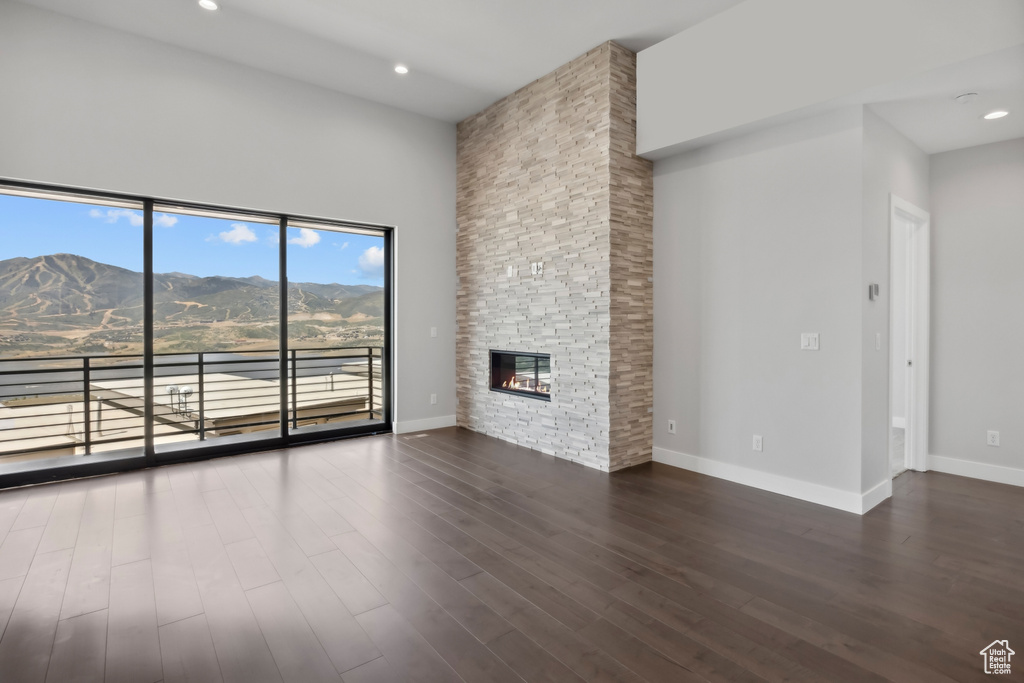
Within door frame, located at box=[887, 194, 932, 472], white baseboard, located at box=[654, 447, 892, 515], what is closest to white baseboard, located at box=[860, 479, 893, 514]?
white baseboard, located at box=[654, 447, 892, 515]

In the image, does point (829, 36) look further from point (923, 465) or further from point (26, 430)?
point (26, 430)

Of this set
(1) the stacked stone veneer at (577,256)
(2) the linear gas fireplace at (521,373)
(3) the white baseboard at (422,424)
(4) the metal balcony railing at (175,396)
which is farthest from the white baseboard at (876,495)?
(4) the metal balcony railing at (175,396)

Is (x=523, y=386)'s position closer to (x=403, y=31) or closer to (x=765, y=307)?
(x=765, y=307)

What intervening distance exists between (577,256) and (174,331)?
153 inches

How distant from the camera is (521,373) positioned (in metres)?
5.21

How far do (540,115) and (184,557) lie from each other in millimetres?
4438

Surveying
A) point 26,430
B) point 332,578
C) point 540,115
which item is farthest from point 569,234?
point 26,430

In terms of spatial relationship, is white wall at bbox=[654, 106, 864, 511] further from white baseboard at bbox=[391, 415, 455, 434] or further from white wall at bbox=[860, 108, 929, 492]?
white baseboard at bbox=[391, 415, 455, 434]

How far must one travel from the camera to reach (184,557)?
8.66ft

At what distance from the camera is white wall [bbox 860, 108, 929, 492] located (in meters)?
3.31

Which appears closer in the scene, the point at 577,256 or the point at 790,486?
the point at 790,486

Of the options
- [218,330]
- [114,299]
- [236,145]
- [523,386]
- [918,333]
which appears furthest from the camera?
[523,386]

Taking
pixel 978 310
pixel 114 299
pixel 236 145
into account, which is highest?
pixel 236 145

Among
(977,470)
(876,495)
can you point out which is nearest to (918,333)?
(977,470)
